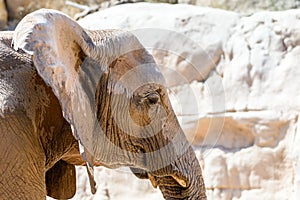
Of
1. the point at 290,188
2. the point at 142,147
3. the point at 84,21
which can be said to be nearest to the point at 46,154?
the point at 142,147

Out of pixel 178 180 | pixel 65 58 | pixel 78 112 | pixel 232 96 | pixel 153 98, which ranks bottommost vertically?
pixel 232 96

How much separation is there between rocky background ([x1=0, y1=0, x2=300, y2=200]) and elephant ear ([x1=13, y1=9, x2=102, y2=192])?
214 centimetres

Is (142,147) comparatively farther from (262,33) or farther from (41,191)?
(262,33)

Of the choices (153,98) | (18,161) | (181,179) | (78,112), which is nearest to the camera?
(18,161)

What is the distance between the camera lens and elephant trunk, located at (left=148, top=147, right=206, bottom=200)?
3.53 m

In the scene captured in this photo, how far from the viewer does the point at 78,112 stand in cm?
298

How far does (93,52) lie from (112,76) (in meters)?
0.14

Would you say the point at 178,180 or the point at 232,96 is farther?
the point at 232,96

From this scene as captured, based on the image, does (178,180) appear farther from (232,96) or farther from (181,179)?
(232,96)

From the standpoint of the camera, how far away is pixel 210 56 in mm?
5430

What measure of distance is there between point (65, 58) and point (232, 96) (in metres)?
2.48

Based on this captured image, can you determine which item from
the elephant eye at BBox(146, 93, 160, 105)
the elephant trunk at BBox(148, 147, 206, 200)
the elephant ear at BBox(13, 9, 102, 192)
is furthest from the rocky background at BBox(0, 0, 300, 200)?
the elephant ear at BBox(13, 9, 102, 192)

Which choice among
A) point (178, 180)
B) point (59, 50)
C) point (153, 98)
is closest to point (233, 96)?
point (178, 180)

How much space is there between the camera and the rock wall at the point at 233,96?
5.12m
